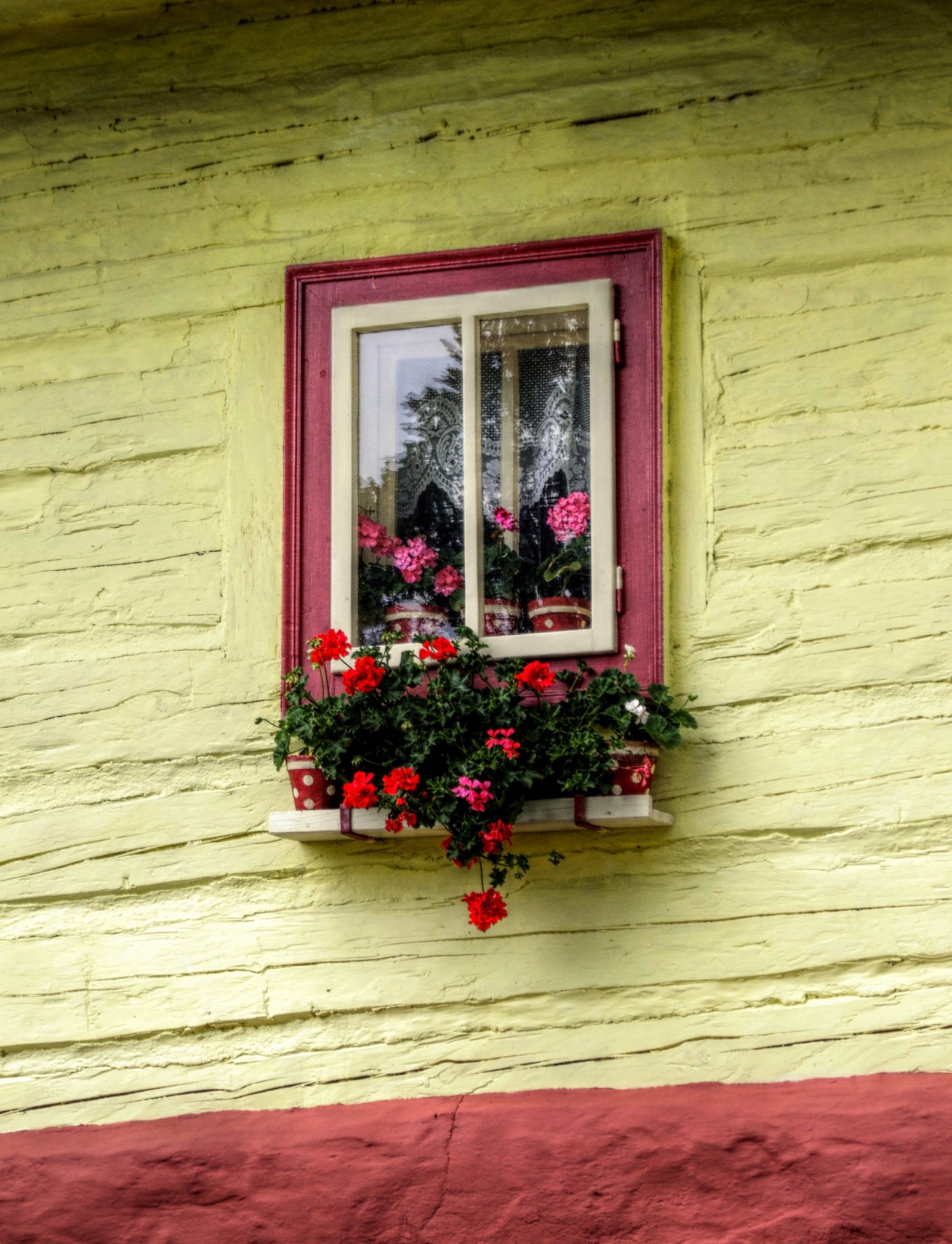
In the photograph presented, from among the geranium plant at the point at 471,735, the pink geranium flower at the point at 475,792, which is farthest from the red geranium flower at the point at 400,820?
the pink geranium flower at the point at 475,792

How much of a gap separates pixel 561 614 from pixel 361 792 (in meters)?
0.65

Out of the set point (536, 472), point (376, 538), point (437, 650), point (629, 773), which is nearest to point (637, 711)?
point (629, 773)

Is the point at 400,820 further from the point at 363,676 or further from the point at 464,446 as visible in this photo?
the point at 464,446

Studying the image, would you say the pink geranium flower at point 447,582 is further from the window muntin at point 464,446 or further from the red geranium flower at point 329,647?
the red geranium flower at point 329,647

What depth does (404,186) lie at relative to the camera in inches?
186

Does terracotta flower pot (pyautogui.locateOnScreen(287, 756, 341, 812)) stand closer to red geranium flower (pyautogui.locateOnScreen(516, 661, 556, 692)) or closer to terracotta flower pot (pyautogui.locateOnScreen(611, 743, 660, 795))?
red geranium flower (pyautogui.locateOnScreen(516, 661, 556, 692))

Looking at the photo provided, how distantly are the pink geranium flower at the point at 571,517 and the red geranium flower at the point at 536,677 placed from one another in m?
0.39

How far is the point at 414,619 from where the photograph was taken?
4.43 metres

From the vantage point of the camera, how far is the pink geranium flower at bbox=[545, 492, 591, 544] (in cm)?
438

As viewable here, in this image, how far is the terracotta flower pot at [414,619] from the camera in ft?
14.5

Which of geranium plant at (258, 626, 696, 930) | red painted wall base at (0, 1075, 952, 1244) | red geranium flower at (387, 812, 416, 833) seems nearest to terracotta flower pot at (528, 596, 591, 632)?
geranium plant at (258, 626, 696, 930)

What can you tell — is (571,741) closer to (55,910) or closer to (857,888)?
(857,888)

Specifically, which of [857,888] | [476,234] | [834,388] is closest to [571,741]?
[857,888]

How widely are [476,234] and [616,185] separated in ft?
1.21
